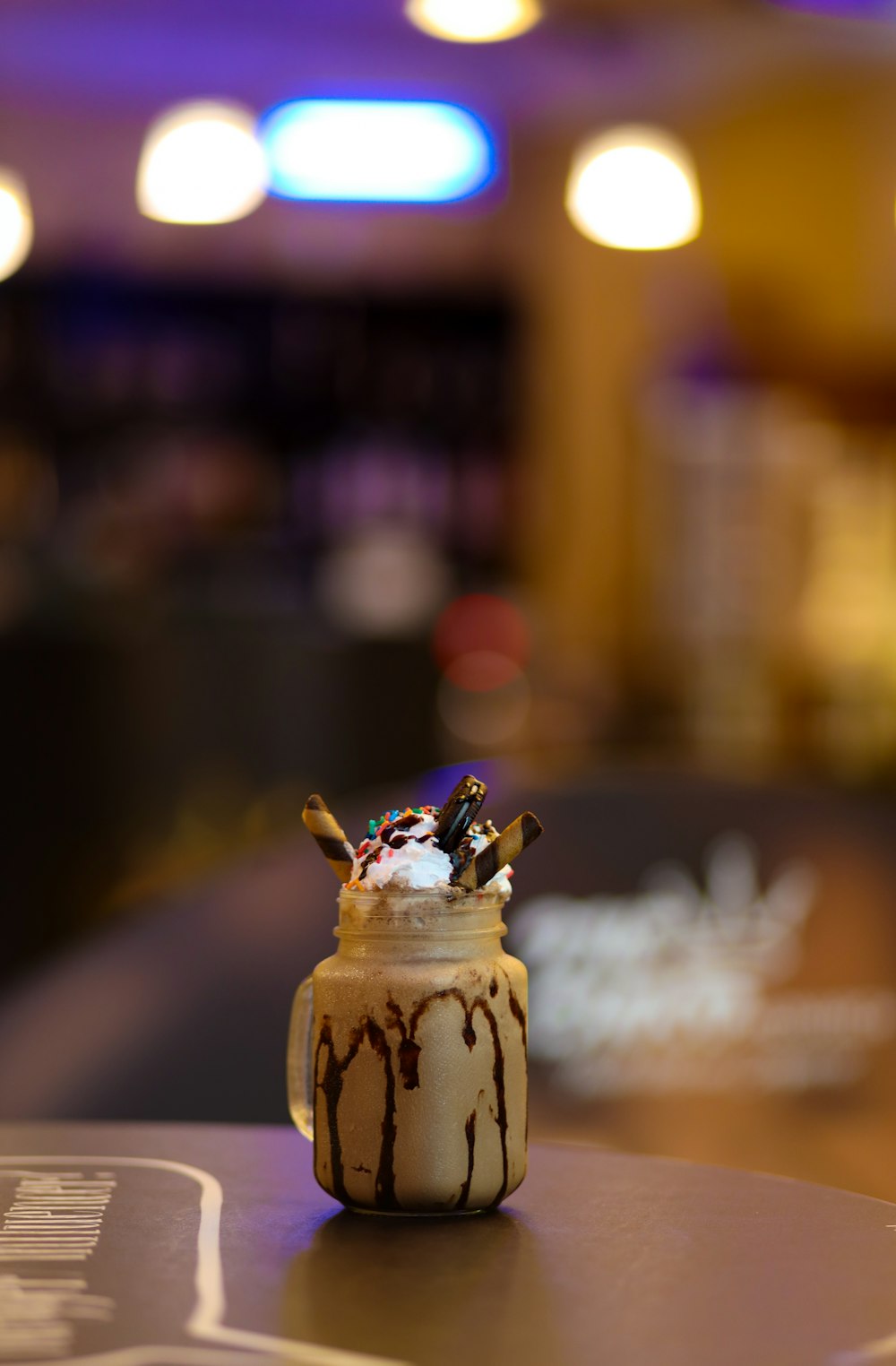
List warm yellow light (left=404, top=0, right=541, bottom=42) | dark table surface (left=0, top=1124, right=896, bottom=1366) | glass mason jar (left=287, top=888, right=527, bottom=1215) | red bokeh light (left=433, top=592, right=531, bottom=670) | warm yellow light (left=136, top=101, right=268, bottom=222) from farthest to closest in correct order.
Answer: red bokeh light (left=433, top=592, right=531, bottom=670) → warm yellow light (left=136, top=101, right=268, bottom=222) → warm yellow light (left=404, top=0, right=541, bottom=42) → glass mason jar (left=287, top=888, right=527, bottom=1215) → dark table surface (left=0, top=1124, right=896, bottom=1366)

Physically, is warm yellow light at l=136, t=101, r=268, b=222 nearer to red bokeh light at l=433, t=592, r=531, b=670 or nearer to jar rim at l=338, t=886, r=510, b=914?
red bokeh light at l=433, t=592, r=531, b=670

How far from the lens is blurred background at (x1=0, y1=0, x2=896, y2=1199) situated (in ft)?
6.57

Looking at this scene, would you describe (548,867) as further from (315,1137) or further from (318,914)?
(315,1137)

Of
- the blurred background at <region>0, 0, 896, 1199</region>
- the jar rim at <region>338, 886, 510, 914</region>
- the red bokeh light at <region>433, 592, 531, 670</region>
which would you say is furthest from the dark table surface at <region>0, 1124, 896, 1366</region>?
the red bokeh light at <region>433, 592, 531, 670</region>

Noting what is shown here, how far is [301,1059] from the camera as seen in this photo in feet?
3.08

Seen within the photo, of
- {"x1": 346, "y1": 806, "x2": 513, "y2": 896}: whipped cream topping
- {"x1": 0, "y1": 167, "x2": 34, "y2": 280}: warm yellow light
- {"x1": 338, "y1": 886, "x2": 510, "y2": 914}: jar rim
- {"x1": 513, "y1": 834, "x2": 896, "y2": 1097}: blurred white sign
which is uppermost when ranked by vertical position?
{"x1": 0, "y1": 167, "x2": 34, "y2": 280}: warm yellow light

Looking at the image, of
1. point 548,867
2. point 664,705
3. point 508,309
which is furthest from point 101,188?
point 548,867

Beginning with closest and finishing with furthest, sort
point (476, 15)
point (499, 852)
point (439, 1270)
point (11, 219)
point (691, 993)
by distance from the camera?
point (439, 1270)
point (499, 852)
point (691, 993)
point (476, 15)
point (11, 219)

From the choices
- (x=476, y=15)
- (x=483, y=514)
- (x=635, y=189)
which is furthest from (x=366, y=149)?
(x=483, y=514)

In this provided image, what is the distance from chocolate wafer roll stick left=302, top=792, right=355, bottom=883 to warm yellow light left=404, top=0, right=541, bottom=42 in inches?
101

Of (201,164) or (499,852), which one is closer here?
(499,852)

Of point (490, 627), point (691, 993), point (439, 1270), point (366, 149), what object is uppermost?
point (366, 149)

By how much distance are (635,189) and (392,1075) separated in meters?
3.15

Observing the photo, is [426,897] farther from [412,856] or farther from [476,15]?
[476,15]
